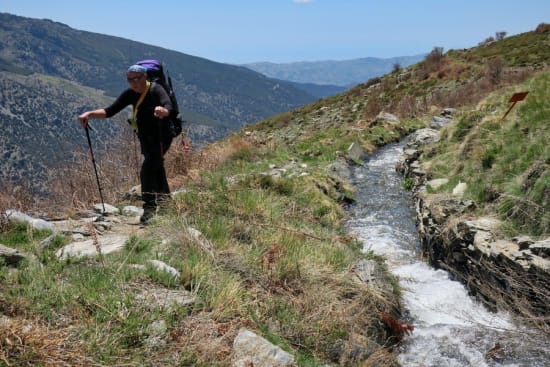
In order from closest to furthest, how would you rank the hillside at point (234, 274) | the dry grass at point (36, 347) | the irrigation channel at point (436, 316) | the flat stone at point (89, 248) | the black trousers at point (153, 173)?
the dry grass at point (36, 347)
the hillside at point (234, 274)
the flat stone at point (89, 248)
the irrigation channel at point (436, 316)
the black trousers at point (153, 173)

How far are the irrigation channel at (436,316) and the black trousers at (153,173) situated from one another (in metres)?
3.50

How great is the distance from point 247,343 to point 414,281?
3740 millimetres

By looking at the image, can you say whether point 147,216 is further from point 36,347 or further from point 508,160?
point 508,160

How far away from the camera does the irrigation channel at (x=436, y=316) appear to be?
14.4 ft

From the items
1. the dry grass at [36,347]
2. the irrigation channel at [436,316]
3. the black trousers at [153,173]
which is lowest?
the irrigation channel at [436,316]

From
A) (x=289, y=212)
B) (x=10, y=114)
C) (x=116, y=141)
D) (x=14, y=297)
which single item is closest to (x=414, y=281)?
(x=289, y=212)

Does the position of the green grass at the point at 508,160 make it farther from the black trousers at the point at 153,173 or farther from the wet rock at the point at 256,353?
the black trousers at the point at 153,173

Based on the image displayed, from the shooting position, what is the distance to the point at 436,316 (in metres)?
5.36

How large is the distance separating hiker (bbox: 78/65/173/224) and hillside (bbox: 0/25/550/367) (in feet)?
1.06

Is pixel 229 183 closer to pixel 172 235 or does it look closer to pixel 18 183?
pixel 172 235

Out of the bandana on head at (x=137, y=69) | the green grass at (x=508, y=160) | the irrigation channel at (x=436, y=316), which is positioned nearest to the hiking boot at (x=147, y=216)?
the bandana on head at (x=137, y=69)

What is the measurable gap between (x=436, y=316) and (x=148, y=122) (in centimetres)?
432

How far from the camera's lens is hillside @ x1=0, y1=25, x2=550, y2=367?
295cm

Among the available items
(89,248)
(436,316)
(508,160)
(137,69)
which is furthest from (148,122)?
(508,160)
